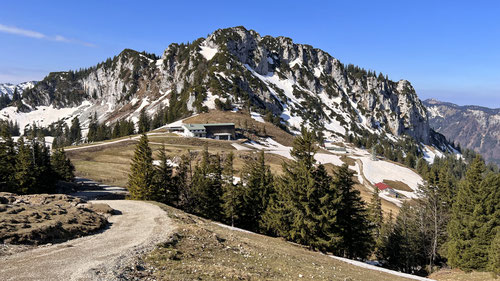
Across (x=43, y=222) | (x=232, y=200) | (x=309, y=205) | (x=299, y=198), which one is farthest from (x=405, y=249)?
(x=43, y=222)

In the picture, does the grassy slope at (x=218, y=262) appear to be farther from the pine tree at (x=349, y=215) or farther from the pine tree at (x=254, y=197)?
the pine tree at (x=254, y=197)

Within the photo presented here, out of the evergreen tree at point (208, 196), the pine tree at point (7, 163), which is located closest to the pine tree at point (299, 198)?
the evergreen tree at point (208, 196)

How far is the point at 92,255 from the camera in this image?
17250mm

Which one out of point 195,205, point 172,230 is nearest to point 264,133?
point 195,205

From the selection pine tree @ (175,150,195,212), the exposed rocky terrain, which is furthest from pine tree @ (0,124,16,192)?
pine tree @ (175,150,195,212)

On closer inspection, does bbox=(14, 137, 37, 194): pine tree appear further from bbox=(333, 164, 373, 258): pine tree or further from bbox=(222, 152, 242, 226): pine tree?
bbox=(333, 164, 373, 258): pine tree

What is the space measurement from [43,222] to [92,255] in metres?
7.45

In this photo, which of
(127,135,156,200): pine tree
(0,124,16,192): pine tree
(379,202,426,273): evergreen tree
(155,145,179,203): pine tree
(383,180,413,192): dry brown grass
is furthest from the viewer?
(383,180,413,192): dry brown grass

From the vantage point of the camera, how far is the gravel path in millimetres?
13711

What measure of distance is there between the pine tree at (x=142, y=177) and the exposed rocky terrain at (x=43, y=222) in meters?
16.0

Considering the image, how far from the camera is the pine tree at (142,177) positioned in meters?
45.2

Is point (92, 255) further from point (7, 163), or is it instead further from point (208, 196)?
point (7, 163)

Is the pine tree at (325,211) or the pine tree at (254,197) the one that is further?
the pine tree at (254,197)

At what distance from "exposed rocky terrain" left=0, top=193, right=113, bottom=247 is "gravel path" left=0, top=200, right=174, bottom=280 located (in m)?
1.21
